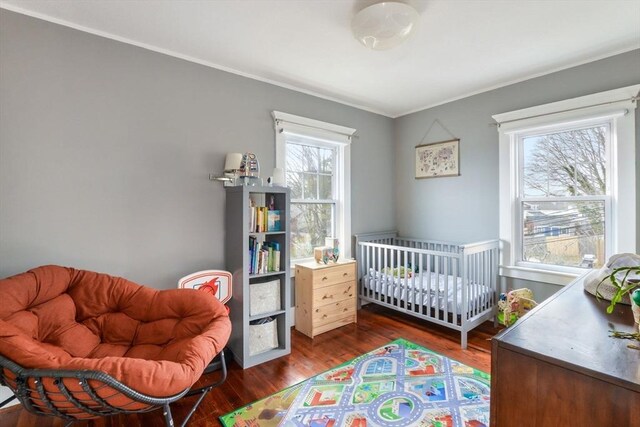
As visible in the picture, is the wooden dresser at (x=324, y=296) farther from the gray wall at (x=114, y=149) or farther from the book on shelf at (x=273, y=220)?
the gray wall at (x=114, y=149)

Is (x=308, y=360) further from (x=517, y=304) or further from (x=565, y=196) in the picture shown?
(x=565, y=196)

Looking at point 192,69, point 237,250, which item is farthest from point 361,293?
point 192,69

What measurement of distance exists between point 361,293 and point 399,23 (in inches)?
106

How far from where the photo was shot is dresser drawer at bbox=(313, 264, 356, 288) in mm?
2795

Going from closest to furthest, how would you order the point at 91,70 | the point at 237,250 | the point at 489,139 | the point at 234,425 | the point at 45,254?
1. the point at 234,425
2. the point at 45,254
3. the point at 91,70
4. the point at 237,250
5. the point at 489,139

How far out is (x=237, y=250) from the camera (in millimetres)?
2363

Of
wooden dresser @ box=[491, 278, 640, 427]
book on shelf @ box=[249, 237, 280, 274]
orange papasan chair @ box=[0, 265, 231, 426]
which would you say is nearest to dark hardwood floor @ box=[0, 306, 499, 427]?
orange papasan chair @ box=[0, 265, 231, 426]

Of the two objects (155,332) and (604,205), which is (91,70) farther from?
(604,205)

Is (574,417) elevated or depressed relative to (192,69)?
depressed

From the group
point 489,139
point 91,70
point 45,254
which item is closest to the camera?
point 45,254

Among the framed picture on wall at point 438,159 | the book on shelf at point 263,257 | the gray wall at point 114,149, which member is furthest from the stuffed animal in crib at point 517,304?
the gray wall at point 114,149

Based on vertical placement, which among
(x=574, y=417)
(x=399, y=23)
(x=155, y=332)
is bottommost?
(x=155, y=332)

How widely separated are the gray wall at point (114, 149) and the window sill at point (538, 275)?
8.51 ft

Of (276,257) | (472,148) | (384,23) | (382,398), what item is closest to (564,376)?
(382,398)
